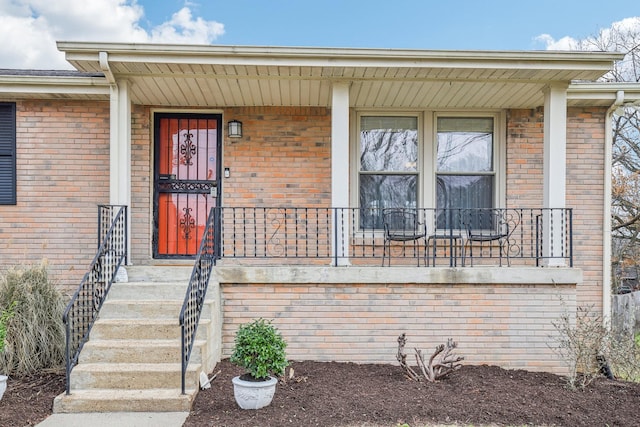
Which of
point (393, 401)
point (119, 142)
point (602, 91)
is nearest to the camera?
point (393, 401)

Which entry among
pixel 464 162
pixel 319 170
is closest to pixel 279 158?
pixel 319 170

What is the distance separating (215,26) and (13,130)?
10.8 meters

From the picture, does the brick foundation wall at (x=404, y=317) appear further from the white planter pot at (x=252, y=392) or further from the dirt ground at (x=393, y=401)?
the white planter pot at (x=252, y=392)

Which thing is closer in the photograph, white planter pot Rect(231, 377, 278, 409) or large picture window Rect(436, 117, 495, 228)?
white planter pot Rect(231, 377, 278, 409)

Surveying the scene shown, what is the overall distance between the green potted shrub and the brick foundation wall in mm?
1271

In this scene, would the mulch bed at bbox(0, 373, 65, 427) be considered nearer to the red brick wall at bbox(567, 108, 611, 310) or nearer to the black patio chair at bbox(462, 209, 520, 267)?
the black patio chair at bbox(462, 209, 520, 267)

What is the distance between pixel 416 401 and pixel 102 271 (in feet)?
10.7

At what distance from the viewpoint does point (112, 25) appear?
17438 mm

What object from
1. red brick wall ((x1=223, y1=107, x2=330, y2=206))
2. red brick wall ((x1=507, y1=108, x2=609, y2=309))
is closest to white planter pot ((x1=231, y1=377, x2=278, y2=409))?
red brick wall ((x1=223, y1=107, x2=330, y2=206))

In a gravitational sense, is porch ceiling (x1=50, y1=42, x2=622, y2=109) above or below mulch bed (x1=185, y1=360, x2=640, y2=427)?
above

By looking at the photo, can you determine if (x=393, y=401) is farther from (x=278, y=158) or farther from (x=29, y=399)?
(x=278, y=158)

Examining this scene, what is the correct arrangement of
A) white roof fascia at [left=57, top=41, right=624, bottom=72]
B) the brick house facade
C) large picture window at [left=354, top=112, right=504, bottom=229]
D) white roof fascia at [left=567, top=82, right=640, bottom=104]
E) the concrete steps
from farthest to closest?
1. large picture window at [left=354, top=112, right=504, bottom=229]
2. white roof fascia at [left=567, top=82, right=640, bottom=104]
3. the brick house facade
4. white roof fascia at [left=57, top=41, right=624, bottom=72]
5. the concrete steps

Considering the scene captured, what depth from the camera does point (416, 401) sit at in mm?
3965

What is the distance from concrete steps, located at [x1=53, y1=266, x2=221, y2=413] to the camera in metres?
3.87
